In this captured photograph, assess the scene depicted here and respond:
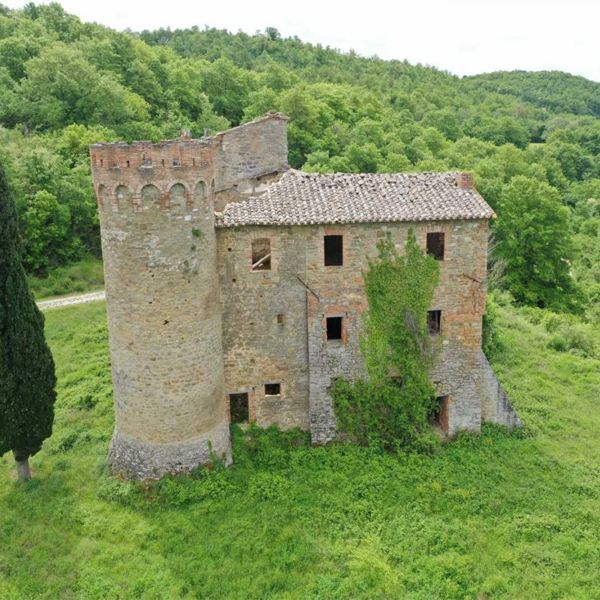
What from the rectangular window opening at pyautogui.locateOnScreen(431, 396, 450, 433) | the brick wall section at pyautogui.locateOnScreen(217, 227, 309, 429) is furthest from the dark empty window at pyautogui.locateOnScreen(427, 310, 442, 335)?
the brick wall section at pyautogui.locateOnScreen(217, 227, 309, 429)

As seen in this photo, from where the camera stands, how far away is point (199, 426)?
64.6 ft

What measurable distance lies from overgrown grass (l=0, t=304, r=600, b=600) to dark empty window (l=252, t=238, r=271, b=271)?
5.66 m

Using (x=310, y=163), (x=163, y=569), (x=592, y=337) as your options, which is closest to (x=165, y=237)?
(x=163, y=569)

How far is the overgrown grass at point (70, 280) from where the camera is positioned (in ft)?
125

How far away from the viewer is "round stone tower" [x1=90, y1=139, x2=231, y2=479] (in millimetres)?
17781

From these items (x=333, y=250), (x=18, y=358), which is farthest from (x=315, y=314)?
(x=18, y=358)

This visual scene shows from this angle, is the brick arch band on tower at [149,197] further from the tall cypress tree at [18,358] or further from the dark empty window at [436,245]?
the dark empty window at [436,245]

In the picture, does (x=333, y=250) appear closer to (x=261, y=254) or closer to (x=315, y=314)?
(x=315, y=314)

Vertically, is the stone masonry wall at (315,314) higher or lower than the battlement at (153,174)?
lower

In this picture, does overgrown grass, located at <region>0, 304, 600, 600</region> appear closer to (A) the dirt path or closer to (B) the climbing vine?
(B) the climbing vine

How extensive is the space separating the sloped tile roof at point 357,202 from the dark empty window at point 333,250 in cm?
118

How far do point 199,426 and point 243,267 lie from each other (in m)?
5.21

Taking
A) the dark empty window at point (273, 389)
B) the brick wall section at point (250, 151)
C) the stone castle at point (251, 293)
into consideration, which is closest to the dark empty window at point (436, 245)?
the stone castle at point (251, 293)

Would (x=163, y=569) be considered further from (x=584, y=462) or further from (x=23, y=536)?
(x=584, y=462)
